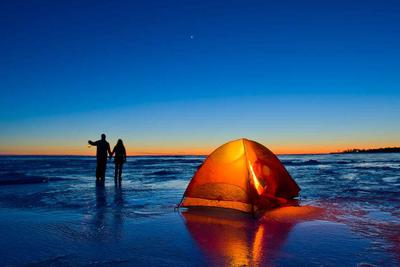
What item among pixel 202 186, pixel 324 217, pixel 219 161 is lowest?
pixel 324 217

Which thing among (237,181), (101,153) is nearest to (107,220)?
(237,181)

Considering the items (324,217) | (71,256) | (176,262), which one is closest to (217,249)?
(176,262)

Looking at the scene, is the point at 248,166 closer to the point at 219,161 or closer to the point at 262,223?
the point at 219,161

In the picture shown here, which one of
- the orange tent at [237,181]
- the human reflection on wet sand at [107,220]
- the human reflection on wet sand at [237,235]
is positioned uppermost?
the orange tent at [237,181]

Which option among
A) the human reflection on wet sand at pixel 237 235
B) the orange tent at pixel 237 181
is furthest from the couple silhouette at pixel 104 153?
the human reflection on wet sand at pixel 237 235

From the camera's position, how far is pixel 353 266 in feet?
14.3

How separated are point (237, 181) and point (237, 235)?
2.66 m

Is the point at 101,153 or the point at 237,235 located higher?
the point at 101,153

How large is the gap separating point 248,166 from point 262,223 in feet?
6.13

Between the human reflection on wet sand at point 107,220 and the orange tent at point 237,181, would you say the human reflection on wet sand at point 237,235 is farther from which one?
the human reflection on wet sand at point 107,220

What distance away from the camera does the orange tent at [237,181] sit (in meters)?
8.45

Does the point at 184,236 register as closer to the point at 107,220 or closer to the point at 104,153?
the point at 107,220

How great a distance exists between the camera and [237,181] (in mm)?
8617

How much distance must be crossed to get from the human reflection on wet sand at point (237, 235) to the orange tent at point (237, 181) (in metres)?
0.31
